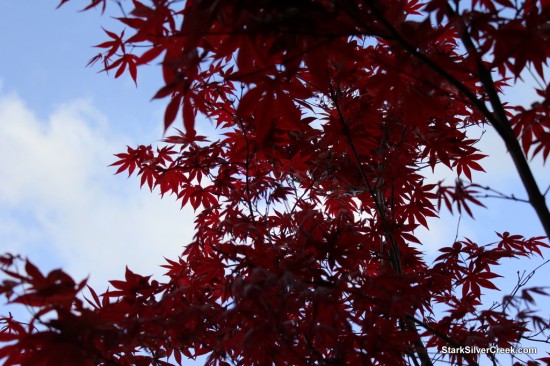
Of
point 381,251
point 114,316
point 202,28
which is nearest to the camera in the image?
point 202,28

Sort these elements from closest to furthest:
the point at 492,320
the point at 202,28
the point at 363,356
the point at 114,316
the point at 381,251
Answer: the point at 202,28 → the point at 114,316 → the point at 363,356 → the point at 492,320 → the point at 381,251

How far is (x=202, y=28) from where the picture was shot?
1.06 meters

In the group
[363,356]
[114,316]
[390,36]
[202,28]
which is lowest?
[363,356]

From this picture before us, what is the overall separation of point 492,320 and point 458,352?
0.30 meters

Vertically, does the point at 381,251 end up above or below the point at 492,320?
above

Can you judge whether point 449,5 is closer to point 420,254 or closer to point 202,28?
point 202,28

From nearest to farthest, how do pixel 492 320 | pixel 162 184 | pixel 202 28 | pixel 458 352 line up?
pixel 202 28, pixel 458 352, pixel 492 320, pixel 162 184

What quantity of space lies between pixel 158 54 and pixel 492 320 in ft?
5.99

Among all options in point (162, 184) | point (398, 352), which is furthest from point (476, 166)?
point (162, 184)

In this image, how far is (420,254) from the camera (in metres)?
2.98

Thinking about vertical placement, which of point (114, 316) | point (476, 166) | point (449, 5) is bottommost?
point (114, 316)

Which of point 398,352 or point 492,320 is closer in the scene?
point 398,352

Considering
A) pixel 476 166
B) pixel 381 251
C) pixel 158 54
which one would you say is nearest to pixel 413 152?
pixel 476 166

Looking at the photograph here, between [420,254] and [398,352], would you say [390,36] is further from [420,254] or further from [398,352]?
[420,254]
